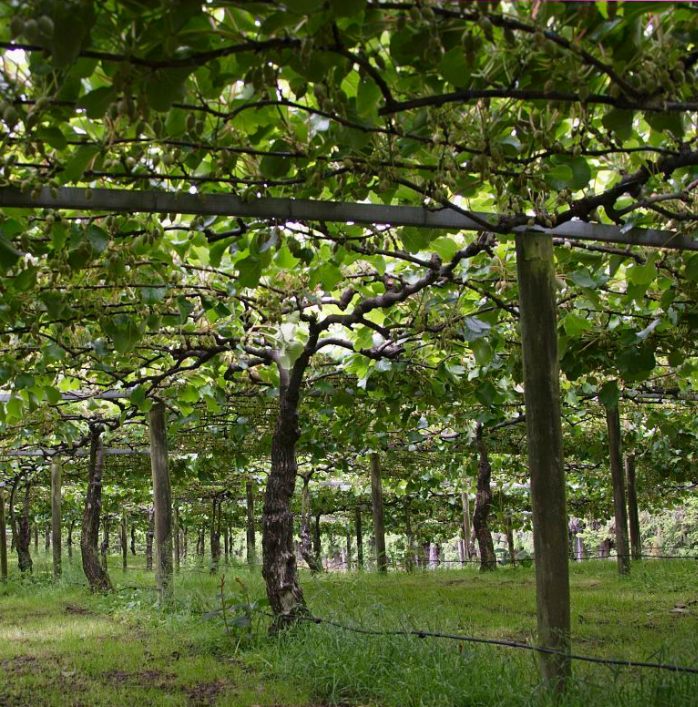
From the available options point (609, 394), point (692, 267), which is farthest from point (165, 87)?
point (609, 394)

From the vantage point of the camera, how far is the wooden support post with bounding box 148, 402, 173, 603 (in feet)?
27.8

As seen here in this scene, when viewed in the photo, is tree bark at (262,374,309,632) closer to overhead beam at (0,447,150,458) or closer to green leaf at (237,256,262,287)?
green leaf at (237,256,262,287)

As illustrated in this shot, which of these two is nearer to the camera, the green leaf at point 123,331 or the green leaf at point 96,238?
the green leaf at point 96,238

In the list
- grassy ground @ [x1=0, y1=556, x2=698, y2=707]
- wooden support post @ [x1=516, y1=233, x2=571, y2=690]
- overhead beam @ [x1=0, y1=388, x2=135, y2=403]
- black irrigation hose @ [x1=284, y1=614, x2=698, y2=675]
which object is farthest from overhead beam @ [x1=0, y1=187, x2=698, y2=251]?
overhead beam @ [x1=0, y1=388, x2=135, y2=403]

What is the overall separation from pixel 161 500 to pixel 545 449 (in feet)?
20.5

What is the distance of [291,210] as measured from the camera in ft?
9.48

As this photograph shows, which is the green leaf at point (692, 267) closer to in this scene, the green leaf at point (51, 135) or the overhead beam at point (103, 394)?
the green leaf at point (51, 135)

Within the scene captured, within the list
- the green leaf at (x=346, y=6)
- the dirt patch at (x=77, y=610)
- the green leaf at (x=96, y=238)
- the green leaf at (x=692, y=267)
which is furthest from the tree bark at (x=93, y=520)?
the green leaf at (x=346, y=6)

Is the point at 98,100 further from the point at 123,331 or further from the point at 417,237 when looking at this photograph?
the point at 123,331

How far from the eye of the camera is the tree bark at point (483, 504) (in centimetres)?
1298

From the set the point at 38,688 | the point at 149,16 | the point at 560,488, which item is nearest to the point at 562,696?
the point at 560,488

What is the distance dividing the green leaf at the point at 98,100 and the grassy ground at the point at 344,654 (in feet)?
9.65

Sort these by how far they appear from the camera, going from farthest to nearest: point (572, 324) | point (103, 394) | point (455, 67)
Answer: point (103, 394) < point (572, 324) < point (455, 67)

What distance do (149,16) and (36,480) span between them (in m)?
19.2
